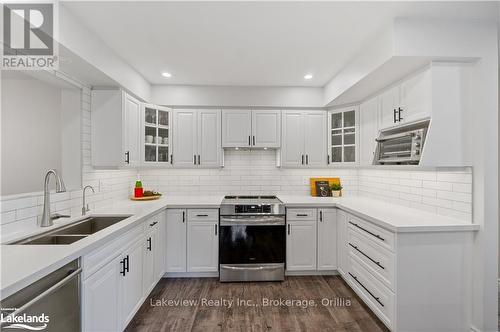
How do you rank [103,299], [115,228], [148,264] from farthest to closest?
1. [148,264]
2. [115,228]
3. [103,299]

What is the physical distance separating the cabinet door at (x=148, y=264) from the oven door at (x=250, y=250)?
2.58 feet

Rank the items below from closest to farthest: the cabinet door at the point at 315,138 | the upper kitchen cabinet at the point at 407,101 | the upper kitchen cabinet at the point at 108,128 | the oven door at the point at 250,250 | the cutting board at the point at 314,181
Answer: the upper kitchen cabinet at the point at 407,101 < the upper kitchen cabinet at the point at 108,128 < the oven door at the point at 250,250 < the cabinet door at the point at 315,138 < the cutting board at the point at 314,181

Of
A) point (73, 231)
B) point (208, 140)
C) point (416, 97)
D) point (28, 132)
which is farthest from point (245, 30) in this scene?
point (73, 231)

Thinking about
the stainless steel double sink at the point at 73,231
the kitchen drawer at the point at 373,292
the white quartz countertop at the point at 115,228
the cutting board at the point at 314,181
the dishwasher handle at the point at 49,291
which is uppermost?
the cutting board at the point at 314,181

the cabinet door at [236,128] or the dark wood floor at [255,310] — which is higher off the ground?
the cabinet door at [236,128]

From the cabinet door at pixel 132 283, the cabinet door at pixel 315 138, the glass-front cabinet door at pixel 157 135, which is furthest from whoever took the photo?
the cabinet door at pixel 315 138

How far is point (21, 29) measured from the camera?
5.49ft

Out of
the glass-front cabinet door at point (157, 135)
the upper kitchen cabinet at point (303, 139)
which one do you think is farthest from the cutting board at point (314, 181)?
the glass-front cabinet door at point (157, 135)

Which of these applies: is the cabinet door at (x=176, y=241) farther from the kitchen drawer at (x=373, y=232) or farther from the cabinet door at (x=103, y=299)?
the kitchen drawer at (x=373, y=232)

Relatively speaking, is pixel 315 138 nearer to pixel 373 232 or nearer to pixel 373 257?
pixel 373 232

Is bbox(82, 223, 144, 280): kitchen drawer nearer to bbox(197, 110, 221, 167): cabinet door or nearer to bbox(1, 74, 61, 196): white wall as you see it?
bbox(1, 74, 61, 196): white wall

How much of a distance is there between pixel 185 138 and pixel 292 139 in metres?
1.56

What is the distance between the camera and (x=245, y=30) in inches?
85.4

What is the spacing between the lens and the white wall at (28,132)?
1939 millimetres
